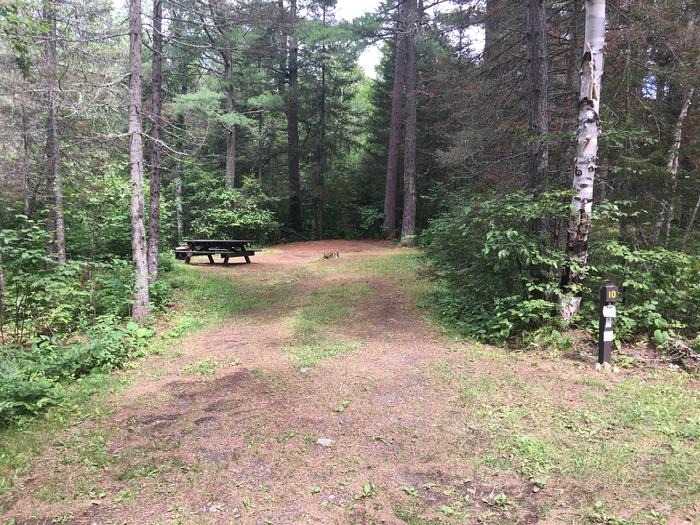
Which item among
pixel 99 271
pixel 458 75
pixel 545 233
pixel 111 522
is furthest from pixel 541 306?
pixel 99 271

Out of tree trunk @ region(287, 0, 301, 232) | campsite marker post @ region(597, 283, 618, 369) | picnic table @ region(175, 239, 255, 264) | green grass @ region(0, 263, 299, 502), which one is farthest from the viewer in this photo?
tree trunk @ region(287, 0, 301, 232)

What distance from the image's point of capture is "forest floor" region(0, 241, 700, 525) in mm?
2670

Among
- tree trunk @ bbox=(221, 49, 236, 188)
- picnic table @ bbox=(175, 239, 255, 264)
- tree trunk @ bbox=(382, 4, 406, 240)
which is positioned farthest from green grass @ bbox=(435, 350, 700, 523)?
tree trunk @ bbox=(221, 49, 236, 188)

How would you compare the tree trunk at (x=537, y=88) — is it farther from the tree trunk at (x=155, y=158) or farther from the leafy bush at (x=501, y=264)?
the tree trunk at (x=155, y=158)

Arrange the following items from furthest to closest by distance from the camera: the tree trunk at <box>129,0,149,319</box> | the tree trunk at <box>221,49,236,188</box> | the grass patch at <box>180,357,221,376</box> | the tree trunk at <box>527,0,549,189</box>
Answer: the tree trunk at <box>221,49,236,188</box>, the tree trunk at <box>129,0,149,319</box>, the tree trunk at <box>527,0,549,189</box>, the grass patch at <box>180,357,221,376</box>

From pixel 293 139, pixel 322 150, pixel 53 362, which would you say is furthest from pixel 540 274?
pixel 293 139

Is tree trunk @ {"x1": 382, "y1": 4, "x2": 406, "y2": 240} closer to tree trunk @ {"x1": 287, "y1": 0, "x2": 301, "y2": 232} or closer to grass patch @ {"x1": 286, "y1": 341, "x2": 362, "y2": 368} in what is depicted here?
tree trunk @ {"x1": 287, "y1": 0, "x2": 301, "y2": 232}

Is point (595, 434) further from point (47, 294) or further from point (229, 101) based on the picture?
point (229, 101)

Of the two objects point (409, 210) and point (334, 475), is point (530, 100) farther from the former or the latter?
point (409, 210)

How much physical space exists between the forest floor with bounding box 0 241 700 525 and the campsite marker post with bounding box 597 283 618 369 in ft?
0.72

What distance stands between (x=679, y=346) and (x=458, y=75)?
761cm

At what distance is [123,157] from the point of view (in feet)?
45.2

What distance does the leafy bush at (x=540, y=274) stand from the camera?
17.5 ft

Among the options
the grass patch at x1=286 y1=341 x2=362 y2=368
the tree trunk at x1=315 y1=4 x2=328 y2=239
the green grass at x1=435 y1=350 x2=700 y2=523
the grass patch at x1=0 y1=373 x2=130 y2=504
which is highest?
the tree trunk at x1=315 y1=4 x2=328 y2=239
